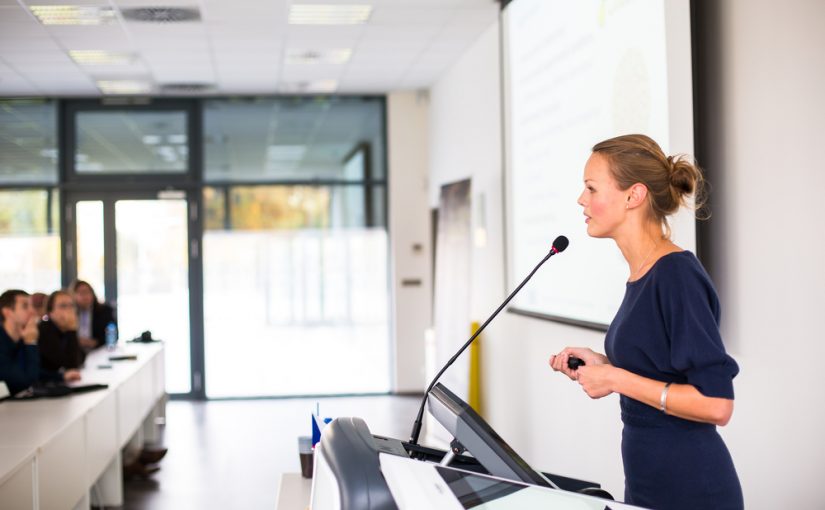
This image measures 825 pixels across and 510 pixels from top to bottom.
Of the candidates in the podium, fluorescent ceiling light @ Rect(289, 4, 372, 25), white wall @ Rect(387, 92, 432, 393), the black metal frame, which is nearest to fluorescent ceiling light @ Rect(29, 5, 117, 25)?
fluorescent ceiling light @ Rect(289, 4, 372, 25)

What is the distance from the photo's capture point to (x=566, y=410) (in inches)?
184

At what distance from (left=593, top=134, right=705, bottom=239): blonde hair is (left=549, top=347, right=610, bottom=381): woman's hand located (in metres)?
0.33

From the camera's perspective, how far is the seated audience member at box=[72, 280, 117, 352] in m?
7.58

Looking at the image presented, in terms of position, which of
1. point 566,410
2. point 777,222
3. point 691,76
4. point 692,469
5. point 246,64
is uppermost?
point 246,64

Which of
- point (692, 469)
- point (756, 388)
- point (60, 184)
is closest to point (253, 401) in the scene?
point (60, 184)

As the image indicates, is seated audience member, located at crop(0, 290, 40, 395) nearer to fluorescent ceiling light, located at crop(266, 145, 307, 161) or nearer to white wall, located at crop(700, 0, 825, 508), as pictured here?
white wall, located at crop(700, 0, 825, 508)

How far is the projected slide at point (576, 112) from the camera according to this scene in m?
3.15

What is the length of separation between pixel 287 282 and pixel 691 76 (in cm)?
725

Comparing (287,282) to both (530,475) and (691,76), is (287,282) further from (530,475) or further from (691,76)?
(530,475)

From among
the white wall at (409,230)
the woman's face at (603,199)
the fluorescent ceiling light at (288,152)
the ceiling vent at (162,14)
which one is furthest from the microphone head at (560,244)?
the fluorescent ceiling light at (288,152)

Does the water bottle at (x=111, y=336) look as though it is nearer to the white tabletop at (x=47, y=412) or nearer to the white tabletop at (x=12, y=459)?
the white tabletop at (x=47, y=412)

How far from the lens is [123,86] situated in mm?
8562

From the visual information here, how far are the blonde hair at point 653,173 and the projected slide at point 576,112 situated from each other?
3.75 feet

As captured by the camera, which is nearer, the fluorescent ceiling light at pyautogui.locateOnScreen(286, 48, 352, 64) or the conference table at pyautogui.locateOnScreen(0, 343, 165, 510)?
the conference table at pyautogui.locateOnScreen(0, 343, 165, 510)
